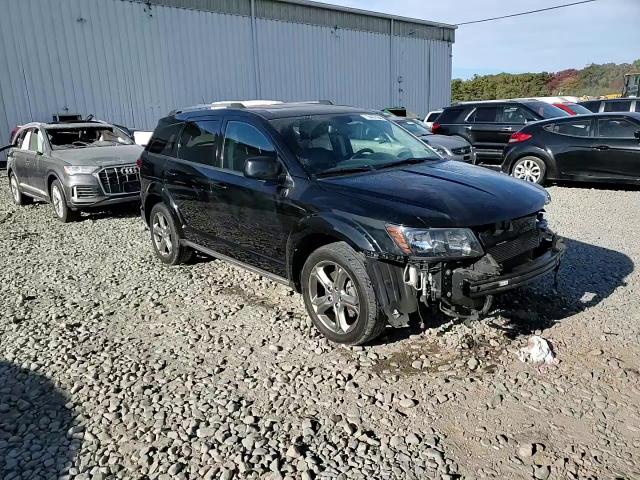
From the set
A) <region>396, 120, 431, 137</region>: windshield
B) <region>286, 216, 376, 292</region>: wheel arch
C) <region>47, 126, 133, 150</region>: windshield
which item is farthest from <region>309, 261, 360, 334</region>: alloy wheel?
<region>396, 120, 431, 137</region>: windshield

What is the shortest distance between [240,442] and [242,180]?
2.39m

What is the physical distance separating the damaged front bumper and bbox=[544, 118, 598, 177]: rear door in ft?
23.8

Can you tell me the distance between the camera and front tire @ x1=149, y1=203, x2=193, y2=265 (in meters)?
5.80

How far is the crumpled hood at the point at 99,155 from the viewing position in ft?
27.9

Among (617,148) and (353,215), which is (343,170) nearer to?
(353,215)

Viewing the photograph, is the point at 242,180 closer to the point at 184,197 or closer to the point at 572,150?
the point at 184,197

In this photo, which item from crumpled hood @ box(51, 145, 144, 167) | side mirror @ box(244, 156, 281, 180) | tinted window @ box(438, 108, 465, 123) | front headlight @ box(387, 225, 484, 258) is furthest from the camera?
tinted window @ box(438, 108, 465, 123)

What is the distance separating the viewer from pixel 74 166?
8.34m

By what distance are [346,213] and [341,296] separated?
0.63 metres

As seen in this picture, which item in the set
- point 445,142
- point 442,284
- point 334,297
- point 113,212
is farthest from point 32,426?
point 445,142

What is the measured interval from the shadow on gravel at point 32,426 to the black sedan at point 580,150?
9496 mm

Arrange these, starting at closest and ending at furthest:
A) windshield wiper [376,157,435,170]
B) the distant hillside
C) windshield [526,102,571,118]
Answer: windshield wiper [376,157,435,170], windshield [526,102,571,118], the distant hillside

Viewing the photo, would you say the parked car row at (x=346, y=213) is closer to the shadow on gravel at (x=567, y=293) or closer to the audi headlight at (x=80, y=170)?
the shadow on gravel at (x=567, y=293)

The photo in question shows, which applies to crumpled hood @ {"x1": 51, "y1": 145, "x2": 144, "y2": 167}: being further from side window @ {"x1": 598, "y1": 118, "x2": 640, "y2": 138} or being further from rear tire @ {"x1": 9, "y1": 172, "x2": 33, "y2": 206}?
side window @ {"x1": 598, "y1": 118, "x2": 640, "y2": 138}
